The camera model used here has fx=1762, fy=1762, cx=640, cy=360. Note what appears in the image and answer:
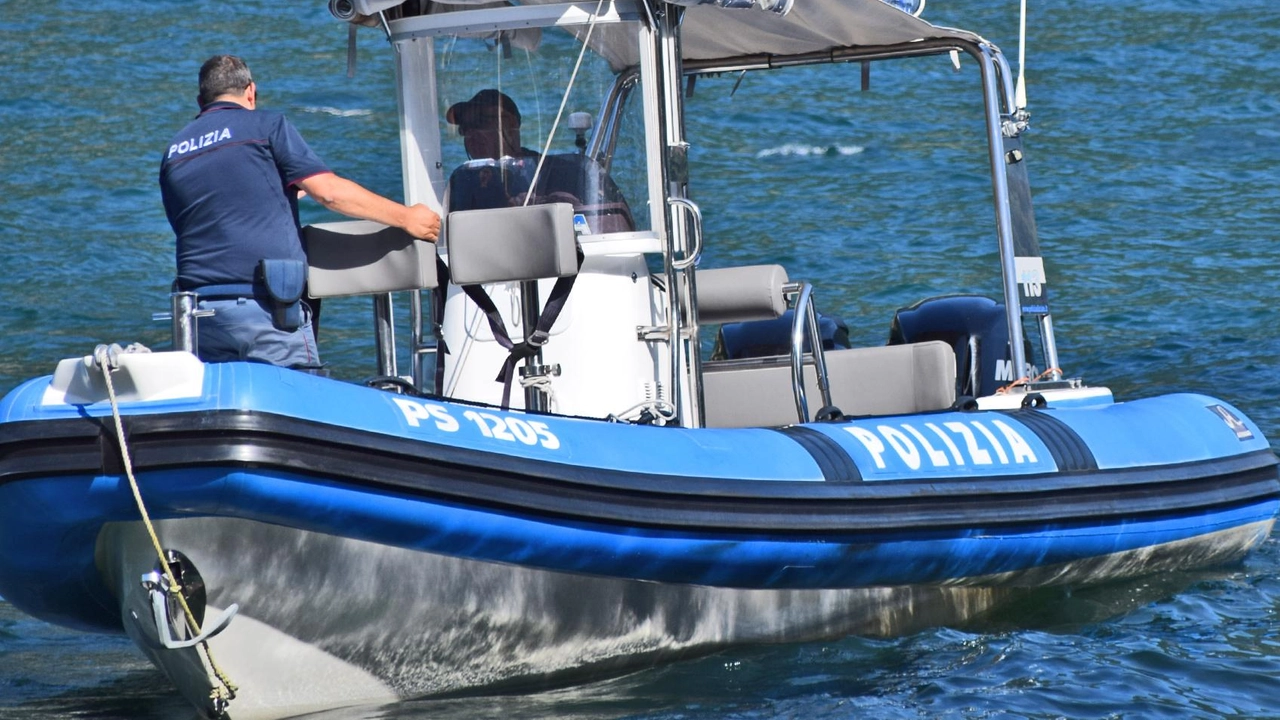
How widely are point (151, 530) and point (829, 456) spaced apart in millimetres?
1776

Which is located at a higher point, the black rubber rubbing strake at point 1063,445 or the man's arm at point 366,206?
the man's arm at point 366,206

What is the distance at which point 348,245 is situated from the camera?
4.73 meters

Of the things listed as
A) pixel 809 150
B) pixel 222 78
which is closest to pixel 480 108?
pixel 222 78

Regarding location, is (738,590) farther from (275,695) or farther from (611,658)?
(275,695)

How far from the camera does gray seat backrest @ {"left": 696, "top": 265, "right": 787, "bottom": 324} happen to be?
18.7 feet

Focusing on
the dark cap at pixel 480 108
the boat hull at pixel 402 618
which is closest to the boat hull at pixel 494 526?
the boat hull at pixel 402 618

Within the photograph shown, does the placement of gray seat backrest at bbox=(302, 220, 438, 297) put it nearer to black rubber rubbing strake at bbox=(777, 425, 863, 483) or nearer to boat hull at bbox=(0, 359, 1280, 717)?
boat hull at bbox=(0, 359, 1280, 717)

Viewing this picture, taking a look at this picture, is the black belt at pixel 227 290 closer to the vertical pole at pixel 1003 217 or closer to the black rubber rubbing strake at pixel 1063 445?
the black rubber rubbing strake at pixel 1063 445

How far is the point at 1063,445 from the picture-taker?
515cm

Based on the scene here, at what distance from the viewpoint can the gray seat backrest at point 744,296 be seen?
5.71 metres

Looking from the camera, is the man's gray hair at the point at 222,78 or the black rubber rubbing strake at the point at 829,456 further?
the black rubber rubbing strake at the point at 829,456

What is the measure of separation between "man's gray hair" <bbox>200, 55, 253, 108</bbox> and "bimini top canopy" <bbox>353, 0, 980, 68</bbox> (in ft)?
2.40

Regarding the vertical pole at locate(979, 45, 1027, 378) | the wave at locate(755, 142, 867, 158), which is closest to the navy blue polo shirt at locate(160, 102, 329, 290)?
the vertical pole at locate(979, 45, 1027, 378)

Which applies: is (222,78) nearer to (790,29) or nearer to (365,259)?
(365,259)
